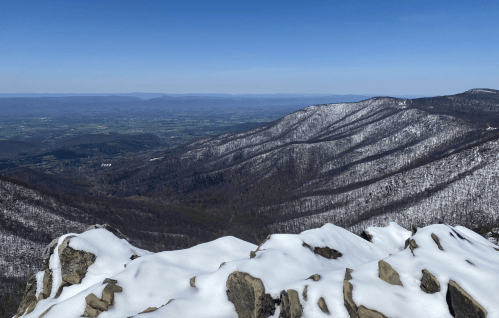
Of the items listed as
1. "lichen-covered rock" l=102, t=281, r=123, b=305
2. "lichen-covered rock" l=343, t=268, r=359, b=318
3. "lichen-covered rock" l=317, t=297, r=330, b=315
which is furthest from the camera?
"lichen-covered rock" l=102, t=281, r=123, b=305

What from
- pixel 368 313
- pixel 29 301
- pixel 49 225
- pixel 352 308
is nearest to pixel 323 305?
pixel 352 308

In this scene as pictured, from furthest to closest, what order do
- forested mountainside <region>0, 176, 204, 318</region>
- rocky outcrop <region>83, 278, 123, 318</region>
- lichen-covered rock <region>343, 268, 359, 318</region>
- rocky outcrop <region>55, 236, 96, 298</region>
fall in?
1. forested mountainside <region>0, 176, 204, 318</region>
2. rocky outcrop <region>55, 236, 96, 298</region>
3. rocky outcrop <region>83, 278, 123, 318</region>
4. lichen-covered rock <region>343, 268, 359, 318</region>

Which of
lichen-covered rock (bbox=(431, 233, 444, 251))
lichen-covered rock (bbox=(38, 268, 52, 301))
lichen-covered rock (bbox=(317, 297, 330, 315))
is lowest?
lichen-covered rock (bbox=(38, 268, 52, 301))

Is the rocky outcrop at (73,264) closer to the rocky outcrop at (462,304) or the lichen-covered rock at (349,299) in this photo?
the lichen-covered rock at (349,299)

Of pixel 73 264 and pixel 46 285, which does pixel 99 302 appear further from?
pixel 46 285

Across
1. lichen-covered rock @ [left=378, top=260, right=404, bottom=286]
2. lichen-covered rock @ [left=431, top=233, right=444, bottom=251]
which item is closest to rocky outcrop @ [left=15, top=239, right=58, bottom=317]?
lichen-covered rock @ [left=378, top=260, right=404, bottom=286]

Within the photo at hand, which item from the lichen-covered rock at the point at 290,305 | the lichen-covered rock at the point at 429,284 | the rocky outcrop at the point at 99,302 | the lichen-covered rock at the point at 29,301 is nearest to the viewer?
the lichen-covered rock at the point at 290,305

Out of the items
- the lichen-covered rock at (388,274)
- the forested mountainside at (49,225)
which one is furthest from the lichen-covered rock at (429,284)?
the forested mountainside at (49,225)

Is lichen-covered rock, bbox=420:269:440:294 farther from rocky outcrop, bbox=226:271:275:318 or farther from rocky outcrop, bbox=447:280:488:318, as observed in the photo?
rocky outcrop, bbox=226:271:275:318
